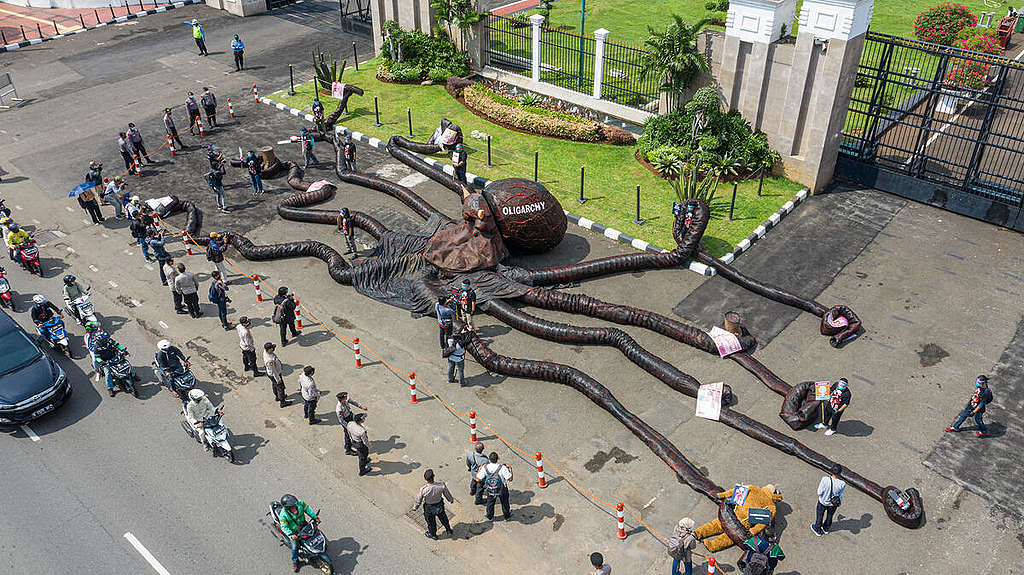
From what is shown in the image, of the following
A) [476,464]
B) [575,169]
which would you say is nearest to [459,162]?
[575,169]

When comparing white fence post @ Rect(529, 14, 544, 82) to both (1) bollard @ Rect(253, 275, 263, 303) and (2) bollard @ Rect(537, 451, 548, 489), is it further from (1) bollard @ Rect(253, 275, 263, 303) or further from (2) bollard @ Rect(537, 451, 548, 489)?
(2) bollard @ Rect(537, 451, 548, 489)

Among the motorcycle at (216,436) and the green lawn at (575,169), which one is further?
the green lawn at (575,169)

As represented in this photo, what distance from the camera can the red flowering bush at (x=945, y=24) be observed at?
36.5m

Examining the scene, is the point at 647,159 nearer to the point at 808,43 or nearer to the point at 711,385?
the point at 808,43

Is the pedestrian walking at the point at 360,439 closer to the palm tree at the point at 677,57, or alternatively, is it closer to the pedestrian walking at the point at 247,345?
the pedestrian walking at the point at 247,345

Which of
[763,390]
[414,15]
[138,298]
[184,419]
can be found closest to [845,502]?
[763,390]

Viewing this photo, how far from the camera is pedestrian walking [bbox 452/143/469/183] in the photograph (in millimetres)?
27125

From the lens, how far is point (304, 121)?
33.4 m

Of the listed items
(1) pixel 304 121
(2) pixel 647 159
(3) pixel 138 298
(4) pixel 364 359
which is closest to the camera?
(4) pixel 364 359

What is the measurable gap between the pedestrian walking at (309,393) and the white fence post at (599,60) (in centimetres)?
1958

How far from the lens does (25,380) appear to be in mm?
18047

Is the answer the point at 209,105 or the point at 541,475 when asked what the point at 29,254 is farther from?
the point at 541,475

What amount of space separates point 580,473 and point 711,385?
3.97 m

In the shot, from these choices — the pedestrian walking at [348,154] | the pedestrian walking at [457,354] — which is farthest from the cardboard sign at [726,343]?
the pedestrian walking at [348,154]
